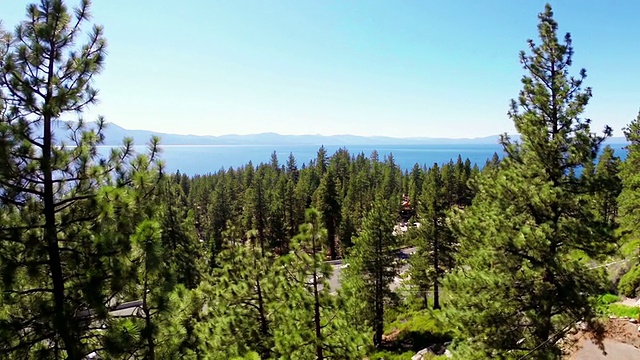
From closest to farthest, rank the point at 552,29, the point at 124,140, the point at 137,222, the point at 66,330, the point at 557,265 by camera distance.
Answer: the point at 66,330 < the point at 137,222 < the point at 124,140 < the point at 557,265 < the point at 552,29

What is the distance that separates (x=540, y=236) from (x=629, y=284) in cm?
1122

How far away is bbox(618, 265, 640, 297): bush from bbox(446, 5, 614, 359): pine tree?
8166 millimetres

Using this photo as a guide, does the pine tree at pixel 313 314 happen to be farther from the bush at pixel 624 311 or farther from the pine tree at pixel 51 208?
the bush at pixel 624 311

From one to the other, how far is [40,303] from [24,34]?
11.5 ft

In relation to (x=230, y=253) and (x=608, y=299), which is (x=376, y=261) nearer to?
(x=608, y=299)

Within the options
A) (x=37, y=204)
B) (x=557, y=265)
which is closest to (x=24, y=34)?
(x=37, y=204)

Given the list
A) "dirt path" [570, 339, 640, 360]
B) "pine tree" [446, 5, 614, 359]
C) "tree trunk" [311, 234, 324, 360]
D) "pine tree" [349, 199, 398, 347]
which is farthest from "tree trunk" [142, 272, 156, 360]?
"pine tree" [349, 199, 398, 347]

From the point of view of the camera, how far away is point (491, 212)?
9.32 metres

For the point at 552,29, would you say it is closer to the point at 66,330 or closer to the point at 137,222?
the point at 137,222

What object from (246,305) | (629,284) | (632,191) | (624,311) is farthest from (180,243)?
(632,191)

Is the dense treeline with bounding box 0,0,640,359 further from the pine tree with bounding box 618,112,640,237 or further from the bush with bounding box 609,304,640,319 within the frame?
the pine tree with bounding box 618,112,640,237

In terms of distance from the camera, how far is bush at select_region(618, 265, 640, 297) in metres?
14.9

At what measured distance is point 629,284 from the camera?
1555 centimetres

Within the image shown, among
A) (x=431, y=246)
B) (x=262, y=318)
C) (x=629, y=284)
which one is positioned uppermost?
(x=262, y=318)
